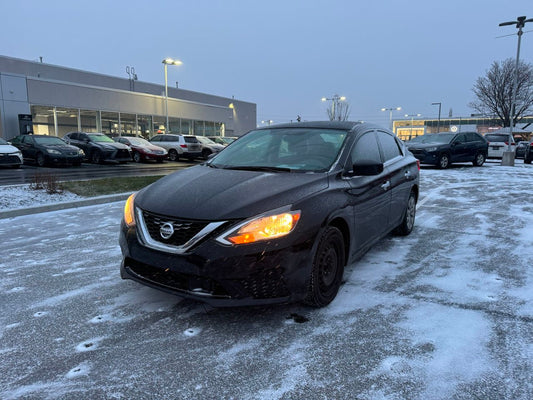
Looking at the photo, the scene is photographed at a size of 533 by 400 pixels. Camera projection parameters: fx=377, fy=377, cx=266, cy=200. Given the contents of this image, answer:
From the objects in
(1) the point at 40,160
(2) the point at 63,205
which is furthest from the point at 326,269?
(1) the point at 40,160

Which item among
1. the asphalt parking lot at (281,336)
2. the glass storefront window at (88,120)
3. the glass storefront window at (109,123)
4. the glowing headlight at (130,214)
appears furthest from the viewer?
the glass storefront window at (109,123)

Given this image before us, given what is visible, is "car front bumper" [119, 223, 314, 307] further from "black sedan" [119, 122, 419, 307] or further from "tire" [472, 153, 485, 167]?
"tire" [472, 153, 485, 167]

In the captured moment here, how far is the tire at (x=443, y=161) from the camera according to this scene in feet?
51.5

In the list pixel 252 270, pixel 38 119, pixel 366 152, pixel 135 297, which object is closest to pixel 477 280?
pixel 366 152

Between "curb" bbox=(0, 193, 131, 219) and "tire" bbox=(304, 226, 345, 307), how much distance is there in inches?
238

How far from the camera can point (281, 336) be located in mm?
2797

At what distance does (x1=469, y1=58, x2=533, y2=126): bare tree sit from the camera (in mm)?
37438

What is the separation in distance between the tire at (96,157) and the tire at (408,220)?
17.0 m

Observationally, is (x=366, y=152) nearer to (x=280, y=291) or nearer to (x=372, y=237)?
(x=372, y=237)

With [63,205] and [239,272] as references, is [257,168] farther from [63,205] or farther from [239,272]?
[63,205]

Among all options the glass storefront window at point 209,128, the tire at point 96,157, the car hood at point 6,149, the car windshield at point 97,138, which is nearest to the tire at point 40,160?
the car hood at point 6,149

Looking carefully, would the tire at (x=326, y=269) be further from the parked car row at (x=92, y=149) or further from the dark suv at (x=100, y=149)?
the dark suv at (x=100, y=149)

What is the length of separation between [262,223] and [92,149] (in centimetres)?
1874

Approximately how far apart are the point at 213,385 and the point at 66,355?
42.8 inches
